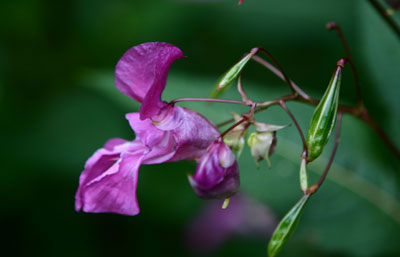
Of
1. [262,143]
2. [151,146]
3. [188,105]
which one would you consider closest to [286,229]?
[262,143]

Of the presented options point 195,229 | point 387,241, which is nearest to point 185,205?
point 195,229

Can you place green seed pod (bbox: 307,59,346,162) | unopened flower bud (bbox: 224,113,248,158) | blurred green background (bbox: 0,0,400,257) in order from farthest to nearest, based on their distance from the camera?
blurred green background (bbox: 0,0,400,257) < unopened flower bud (bbox: 224,113,248,158) < green seed pod (bbox: 307,59,346,162)

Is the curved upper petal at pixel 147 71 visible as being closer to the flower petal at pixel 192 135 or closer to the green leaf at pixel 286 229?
the flower petal at pixel 192 135

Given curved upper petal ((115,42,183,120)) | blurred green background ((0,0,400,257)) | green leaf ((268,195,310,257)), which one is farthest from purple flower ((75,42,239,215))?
blurred green background ((0,0,400,257))

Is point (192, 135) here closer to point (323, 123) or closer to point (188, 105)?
point (323, 123)

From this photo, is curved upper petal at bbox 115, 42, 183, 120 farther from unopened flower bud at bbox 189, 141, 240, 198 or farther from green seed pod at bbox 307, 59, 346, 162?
green seed pod at bbox 307, 59, 346, 162

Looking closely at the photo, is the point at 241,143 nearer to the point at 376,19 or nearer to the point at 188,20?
the point at 376,19

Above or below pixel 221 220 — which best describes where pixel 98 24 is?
above
